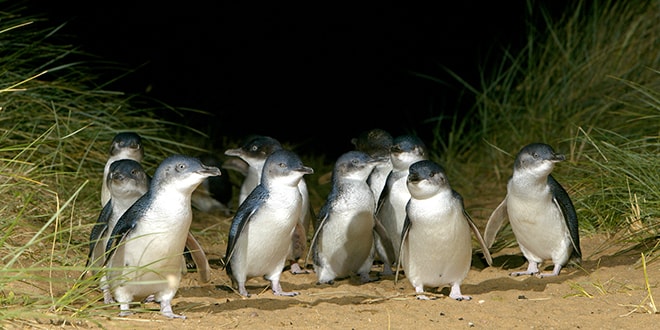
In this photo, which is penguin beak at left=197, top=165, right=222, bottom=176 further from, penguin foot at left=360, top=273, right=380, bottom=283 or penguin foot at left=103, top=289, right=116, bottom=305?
penguin foot at left=360, top=273, right=380, bottom=283

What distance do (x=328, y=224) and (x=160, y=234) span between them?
5.05ft

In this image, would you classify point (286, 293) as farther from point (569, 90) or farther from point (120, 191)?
point (569, 90)

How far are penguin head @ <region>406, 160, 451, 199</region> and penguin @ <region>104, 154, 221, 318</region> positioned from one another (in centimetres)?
114

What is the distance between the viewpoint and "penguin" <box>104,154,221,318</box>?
201 inches

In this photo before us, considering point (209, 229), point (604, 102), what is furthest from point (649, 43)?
point (209, 229)

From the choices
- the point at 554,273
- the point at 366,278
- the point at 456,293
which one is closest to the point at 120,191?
the point at 366,278

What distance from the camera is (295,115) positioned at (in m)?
12.7

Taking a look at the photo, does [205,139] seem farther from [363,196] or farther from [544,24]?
[363,196]

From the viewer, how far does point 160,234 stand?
5.09m

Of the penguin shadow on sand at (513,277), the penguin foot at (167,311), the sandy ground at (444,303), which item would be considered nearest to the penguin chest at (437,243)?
the sandy ground at (444,303)

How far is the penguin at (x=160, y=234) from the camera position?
5102 mm

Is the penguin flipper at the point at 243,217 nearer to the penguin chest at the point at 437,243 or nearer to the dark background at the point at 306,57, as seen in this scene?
the penguin chest at the point at 437,243

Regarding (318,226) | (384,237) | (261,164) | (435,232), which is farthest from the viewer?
(261,164)

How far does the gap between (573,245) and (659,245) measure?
0.51 m
